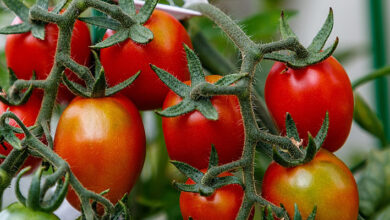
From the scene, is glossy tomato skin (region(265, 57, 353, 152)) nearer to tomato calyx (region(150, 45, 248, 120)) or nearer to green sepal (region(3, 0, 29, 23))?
tomato calyx (region(150, 45, 248, 120))

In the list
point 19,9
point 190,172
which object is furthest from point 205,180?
point 19,9

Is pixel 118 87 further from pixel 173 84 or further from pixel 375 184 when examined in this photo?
pixel 375 184

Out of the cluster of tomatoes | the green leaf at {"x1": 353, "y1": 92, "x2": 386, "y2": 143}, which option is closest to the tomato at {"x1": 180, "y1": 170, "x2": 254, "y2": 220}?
the cluster of tomatoes

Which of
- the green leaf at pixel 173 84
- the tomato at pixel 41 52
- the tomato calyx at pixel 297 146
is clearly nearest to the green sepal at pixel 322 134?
the tomato calyx at pixel 297 146

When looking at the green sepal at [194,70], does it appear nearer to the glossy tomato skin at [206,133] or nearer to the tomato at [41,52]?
the glossy tomato skin at [206,133]

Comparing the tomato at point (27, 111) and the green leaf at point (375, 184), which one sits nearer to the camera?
the tomato at point (27, 111)

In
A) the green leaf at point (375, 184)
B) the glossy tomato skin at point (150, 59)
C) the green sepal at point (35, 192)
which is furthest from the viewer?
the green leaf at point (375, 184)
